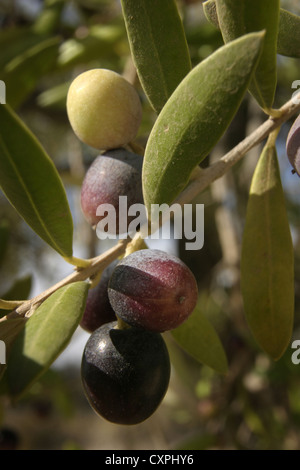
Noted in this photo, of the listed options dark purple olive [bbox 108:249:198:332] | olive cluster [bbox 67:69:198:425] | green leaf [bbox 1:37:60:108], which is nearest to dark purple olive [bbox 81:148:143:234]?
olive cluster [bbox 67:69:198:425]

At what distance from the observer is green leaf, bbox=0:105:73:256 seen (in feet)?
1.96

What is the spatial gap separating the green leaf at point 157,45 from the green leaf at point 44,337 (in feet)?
1.09

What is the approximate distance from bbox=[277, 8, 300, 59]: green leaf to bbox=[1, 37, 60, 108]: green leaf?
87 centimetres

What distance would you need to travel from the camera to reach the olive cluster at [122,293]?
64 centimetres

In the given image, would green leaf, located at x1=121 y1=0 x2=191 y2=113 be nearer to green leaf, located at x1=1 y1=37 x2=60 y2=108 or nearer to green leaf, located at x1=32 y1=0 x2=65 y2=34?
green leaf, located at x1=1 y1=37 x2=60 y2=108

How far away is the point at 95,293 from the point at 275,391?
5.59 ft

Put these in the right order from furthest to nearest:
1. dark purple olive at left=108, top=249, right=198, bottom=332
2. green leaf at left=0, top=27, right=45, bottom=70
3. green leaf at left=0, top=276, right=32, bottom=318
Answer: green leaf at left=0, top=27, right=45, bottom=70
green leaf at left=0, top=276, right=32, bottom=318
dark purple olive at left=108, top=249, right=198, bottom=332

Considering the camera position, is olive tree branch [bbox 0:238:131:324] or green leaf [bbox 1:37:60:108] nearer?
olive tree branch [bbox 0:238:131:324]

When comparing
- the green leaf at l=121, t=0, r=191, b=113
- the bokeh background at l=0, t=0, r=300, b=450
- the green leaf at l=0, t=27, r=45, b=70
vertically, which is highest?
the green leaf at l=121, t=0, r=191, b=113

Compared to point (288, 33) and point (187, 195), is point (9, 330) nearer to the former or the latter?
point (187, 195)

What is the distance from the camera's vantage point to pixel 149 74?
2.47ft

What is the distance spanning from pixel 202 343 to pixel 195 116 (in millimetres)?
430
